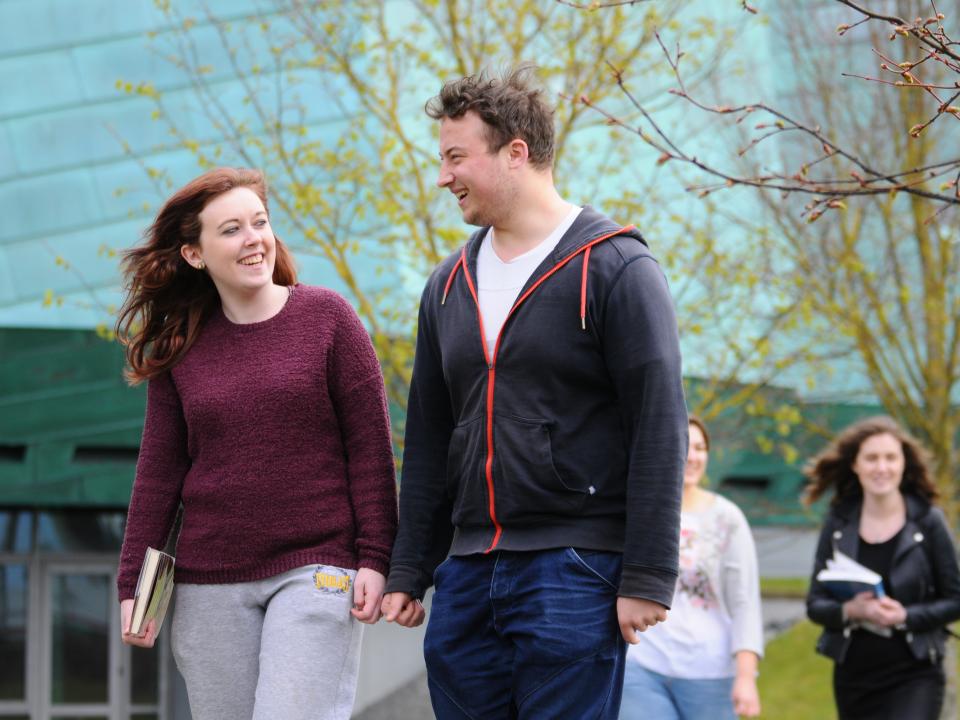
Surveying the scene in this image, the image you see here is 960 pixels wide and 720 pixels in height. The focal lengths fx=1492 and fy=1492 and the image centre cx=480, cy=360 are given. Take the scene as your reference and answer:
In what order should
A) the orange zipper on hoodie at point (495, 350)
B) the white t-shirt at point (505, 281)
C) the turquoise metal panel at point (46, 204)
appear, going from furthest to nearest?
the turquoise metal panel at point (46, 204) < the white t-shirt at point (505, 281) < the orange zipper on hoodie at point (495, 350)

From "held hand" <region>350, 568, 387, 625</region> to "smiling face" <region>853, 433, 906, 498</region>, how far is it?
3685 millimetres

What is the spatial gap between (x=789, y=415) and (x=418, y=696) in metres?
9.15

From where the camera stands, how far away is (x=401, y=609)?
392 centimetres

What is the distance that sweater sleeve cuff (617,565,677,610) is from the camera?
3340 millimetres

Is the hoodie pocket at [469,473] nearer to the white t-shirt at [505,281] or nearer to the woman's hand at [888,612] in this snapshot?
the white t-shirt at [505,281]

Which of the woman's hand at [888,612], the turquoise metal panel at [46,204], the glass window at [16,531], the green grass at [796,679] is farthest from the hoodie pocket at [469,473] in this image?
the glass window at [16,531]

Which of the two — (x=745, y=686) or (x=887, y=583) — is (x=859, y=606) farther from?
(x=745, y=686)

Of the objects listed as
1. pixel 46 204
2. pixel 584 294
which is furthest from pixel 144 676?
pixel 584 294

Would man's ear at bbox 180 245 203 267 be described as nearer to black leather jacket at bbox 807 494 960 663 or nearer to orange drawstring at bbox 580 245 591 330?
orange drawstring at bbox 580 245 591 330

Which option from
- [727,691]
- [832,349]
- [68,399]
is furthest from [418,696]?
[727,691]

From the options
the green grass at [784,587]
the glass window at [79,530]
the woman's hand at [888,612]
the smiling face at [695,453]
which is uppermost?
the smiling face at [695,453]

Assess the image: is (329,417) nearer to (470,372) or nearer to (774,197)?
(470,372)

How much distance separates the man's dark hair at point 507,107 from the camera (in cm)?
371

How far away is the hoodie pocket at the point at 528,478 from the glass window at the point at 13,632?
1586cm
